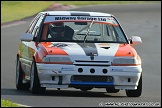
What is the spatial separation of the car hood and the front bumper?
161mm

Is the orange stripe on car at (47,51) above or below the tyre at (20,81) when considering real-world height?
above

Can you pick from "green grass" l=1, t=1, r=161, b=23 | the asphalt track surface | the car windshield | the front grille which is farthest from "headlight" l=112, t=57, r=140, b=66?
"green grass" l=1, t=1, r=161, b=23

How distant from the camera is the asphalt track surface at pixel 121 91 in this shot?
35.0 ft

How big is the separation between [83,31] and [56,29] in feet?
1.59

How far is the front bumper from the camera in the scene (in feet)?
38.6

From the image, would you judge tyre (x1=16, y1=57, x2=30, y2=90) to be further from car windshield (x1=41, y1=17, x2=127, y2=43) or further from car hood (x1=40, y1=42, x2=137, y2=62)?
car hood (x1=40, y1=42, x2=137, y2=62)

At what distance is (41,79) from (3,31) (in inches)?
688

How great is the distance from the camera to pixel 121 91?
14828 millimetres

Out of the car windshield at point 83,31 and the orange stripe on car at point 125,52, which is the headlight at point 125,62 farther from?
the car windshield at point 83,31

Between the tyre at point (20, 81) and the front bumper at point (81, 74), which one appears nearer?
the front bumper at point (81, 74)

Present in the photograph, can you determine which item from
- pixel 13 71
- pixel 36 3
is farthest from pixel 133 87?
pixel 36 3

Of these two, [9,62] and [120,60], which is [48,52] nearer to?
[120,60]

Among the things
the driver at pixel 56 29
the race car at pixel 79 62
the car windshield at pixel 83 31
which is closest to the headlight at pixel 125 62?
the race car at pixel 79 62

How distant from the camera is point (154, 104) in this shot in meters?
10.3
